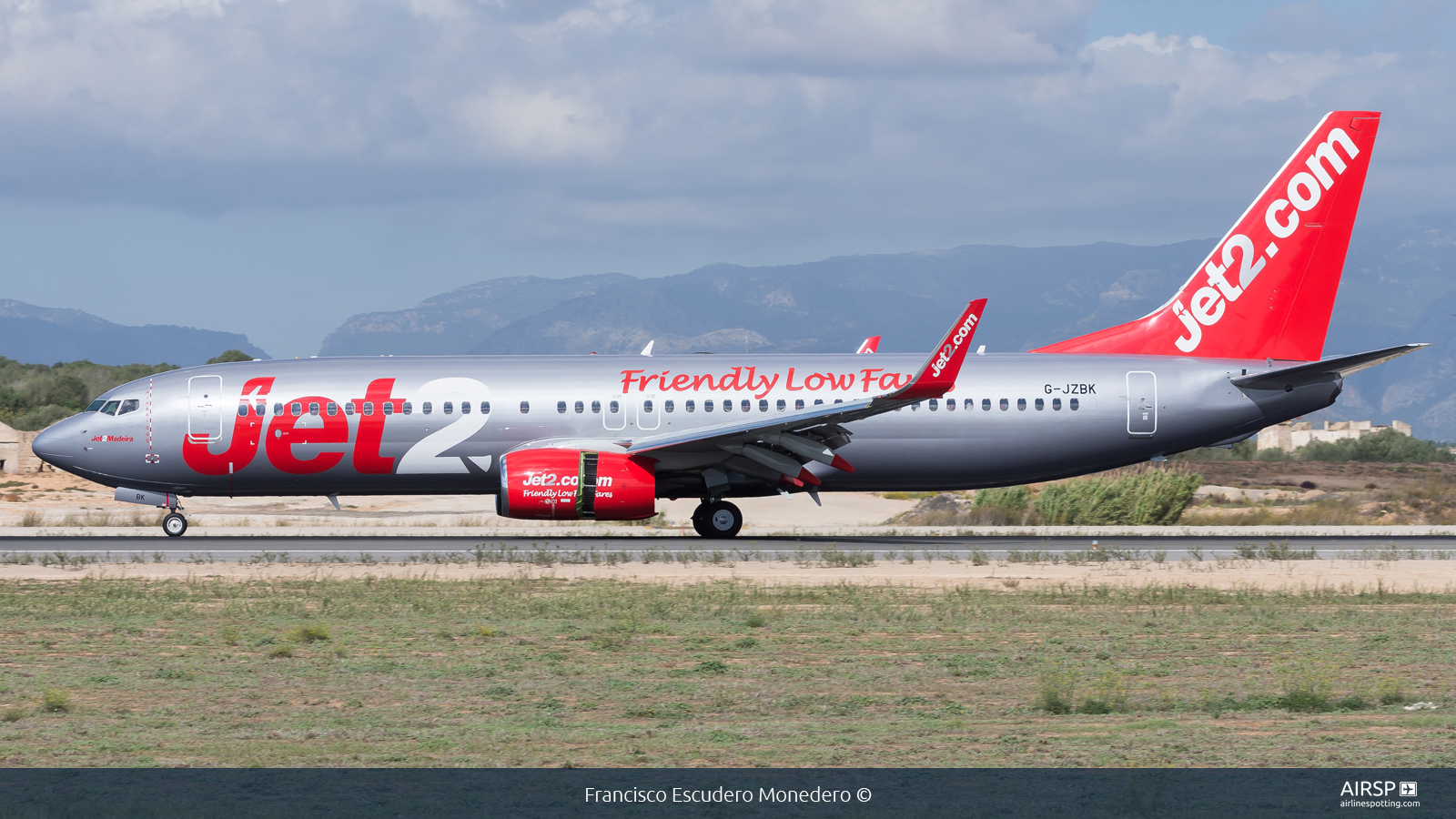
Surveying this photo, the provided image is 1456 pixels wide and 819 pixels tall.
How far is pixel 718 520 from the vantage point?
27.2m

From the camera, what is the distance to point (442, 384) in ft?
87.2

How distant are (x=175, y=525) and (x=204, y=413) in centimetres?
266

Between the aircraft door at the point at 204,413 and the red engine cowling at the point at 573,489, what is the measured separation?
6.07m

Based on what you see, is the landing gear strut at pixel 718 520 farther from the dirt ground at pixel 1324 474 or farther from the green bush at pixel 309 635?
the dirt ground at pixel 1324 474

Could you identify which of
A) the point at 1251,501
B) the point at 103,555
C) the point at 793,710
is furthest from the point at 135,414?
the point at 1251,501

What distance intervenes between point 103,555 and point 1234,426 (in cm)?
2136

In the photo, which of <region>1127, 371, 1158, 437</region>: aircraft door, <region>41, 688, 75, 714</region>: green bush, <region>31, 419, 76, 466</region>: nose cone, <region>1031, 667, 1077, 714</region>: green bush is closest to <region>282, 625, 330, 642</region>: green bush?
<region>41, 688, 75, 714</region>: green bush

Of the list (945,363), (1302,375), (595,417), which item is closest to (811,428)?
(945,363)

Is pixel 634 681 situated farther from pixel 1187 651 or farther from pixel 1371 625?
pixel 1371 625

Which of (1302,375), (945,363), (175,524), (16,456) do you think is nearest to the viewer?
(945,363)

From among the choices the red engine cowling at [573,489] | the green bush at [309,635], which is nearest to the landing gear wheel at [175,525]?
the red engine cowling at [573,489]

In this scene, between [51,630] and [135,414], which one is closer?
[51,630]

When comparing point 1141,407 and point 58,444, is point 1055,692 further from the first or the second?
point 58,444

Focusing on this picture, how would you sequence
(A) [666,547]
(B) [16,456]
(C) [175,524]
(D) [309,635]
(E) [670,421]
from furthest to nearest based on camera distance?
(B) [16,456], (C) [175,524], (E) [670,421], (A) [666,547], (D) [309,635]
